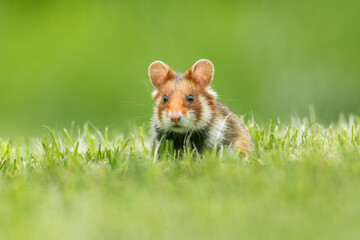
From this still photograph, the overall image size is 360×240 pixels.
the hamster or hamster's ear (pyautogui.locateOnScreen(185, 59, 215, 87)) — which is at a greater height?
hamster's ear (pyautogui.locateOnScreen(185, 59, 215, 87))

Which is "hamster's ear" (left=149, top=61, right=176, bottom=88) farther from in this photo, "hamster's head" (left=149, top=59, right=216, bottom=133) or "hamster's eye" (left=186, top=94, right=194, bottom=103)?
"hamster's eye" (left=186, top=94, right=194, bottom=103)

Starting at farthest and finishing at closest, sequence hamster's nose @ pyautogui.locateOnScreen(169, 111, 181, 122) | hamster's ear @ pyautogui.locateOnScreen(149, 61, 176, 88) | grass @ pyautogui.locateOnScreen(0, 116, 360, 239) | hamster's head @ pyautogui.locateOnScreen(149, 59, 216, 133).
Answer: hamster's ear @ pyautogui.locateOnScreen(149, 61, 176, 88)
hamster's head @ pyautogui.locateOnScreen(149, 59, 216, 133)
hamster's nose @ pyautogui.locateOnScreen(169, 111, 181, 122)
grass @ pyautogui.locateOnScreen(0, 116, 360, 239)

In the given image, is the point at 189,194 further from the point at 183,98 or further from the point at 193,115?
the point at 183,98

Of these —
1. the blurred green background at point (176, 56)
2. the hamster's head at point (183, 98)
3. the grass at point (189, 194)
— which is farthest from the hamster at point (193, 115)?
the blurred green background at point (176, 56)

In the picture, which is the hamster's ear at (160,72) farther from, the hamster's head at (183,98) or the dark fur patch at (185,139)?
the dark fur patch at (185,139)

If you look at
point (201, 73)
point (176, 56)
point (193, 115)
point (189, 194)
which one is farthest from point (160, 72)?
point (176, 56)

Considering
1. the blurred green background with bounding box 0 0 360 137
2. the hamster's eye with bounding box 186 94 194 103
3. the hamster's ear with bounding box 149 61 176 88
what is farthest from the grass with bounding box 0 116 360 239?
the blurred green background with bounding box 0 0 360 137

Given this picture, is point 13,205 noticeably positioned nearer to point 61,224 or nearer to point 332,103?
point 61,224
